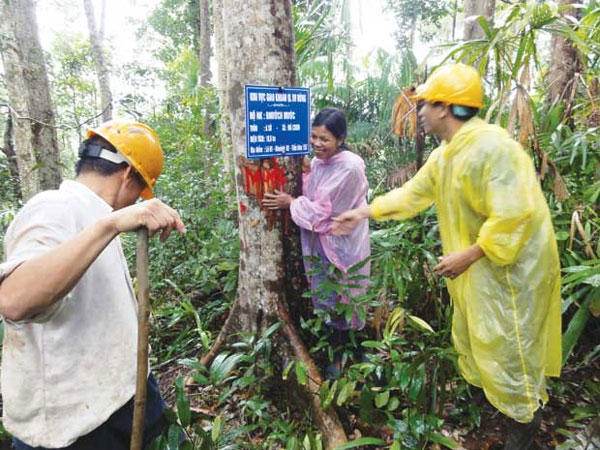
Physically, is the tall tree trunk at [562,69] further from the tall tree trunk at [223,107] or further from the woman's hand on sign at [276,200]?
the tall tree trunk at [223,107]

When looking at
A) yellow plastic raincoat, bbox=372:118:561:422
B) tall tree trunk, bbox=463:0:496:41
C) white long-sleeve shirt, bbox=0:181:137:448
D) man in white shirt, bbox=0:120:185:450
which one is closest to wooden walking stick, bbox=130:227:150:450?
man in white shirt, bbox=0:120:185:450

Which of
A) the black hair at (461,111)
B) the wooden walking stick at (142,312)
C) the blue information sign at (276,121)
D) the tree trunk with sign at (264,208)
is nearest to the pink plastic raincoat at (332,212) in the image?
the tree trunk with sign at (264,208)

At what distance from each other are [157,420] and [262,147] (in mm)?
1445

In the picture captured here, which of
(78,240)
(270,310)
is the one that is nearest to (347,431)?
(270,310)

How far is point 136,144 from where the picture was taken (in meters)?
1.33

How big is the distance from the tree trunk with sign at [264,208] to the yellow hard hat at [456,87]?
34.5 inches

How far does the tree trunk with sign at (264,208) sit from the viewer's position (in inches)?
86.0

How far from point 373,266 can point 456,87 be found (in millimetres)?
1389

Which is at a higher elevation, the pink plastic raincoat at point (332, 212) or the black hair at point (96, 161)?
the black hair at point (96, 161)

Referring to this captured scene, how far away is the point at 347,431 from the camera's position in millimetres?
2158

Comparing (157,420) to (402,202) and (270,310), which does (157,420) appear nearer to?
(270,310)

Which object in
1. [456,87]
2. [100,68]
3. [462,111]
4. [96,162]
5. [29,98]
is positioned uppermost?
[100,68]

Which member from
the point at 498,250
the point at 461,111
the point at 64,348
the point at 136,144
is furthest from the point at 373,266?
the point at 64,348

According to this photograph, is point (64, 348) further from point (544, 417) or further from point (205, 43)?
point (205, 43)
